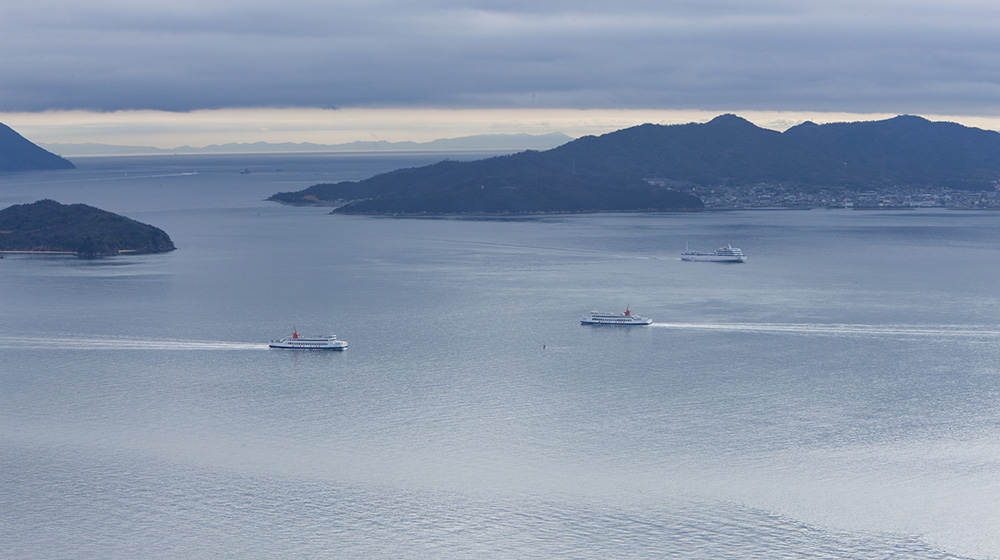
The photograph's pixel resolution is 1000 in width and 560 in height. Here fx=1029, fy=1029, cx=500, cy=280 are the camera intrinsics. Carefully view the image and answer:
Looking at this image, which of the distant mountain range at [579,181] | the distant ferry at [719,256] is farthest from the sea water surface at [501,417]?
the distant mountain range at [579,181]

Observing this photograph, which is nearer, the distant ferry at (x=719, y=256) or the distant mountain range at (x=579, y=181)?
the distant ferry at (x=719, y=256)

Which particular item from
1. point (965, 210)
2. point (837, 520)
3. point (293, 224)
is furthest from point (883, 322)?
point (965, 210)

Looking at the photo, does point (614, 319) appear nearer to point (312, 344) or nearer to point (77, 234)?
point (312, 344)

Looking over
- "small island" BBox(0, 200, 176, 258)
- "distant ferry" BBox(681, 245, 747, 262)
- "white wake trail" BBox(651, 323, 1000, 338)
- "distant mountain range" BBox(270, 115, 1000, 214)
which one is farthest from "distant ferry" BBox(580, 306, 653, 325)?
"distant mountain range" BBox(270, 115, 1000, 214)

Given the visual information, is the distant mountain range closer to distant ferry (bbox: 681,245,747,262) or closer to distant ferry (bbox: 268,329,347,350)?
distant ferry (bbox: 681,245,747,262)

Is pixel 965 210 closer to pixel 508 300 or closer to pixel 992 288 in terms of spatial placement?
pixel 992 288

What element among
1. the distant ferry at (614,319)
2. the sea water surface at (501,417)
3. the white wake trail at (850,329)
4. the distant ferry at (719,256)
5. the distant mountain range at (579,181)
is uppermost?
the distant mountain range at (579,181)

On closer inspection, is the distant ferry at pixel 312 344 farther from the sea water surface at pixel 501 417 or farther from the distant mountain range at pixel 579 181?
the distant mountain range at pixel 579 181
